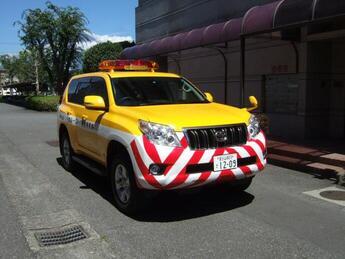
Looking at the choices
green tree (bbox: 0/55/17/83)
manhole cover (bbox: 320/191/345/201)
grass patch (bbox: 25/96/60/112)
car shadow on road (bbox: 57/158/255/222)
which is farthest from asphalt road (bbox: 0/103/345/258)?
green tree (bbox: 0/55/17/83)

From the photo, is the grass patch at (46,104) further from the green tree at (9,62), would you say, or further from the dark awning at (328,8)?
the green tree at (9,62)

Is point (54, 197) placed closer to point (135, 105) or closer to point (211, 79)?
point (135, 105)

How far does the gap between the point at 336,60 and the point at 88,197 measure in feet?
25.8

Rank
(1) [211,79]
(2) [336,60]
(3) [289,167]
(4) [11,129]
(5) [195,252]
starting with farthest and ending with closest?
(4) [11,129]
(1) [211,79]
(2) [336,60]
(3) [289,167]
(5) [195,252]

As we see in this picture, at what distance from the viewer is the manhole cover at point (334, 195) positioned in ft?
21.9

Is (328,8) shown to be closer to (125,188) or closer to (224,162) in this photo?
(224,162)

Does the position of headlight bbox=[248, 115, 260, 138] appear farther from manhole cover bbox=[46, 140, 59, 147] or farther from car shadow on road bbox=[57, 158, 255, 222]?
manhole cover bbox=[46, 140, 59, 147]

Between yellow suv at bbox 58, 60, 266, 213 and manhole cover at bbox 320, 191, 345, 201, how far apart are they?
119 cm

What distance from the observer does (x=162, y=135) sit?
18.0 feet

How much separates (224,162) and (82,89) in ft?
11.6

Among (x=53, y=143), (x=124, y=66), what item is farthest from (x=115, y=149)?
(x=53, y=143)

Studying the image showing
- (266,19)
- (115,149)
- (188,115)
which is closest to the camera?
(188,115)

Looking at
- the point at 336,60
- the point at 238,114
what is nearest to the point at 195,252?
the point at 238,114

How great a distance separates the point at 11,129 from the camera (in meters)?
17.9
